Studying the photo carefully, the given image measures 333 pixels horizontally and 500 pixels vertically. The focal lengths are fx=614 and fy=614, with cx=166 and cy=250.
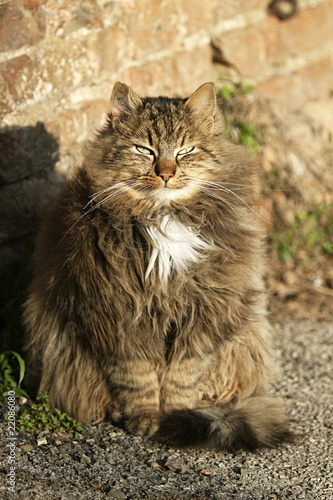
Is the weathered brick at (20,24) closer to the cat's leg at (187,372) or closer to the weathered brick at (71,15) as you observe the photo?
the weathered brick at (71,15)

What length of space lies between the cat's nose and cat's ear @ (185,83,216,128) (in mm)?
324

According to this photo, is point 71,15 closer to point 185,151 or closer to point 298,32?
point 185,151

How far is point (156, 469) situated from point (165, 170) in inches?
49.5

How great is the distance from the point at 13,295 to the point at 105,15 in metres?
1.77

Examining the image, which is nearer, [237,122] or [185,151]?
[185,151]

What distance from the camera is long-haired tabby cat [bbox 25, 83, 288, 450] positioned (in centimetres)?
266

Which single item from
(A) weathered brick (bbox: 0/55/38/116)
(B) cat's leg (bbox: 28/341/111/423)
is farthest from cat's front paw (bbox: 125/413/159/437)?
(A) weathered brick (bbox: 0/55/38/116)

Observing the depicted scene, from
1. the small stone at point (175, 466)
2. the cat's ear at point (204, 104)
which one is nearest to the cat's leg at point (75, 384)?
the small stone at point (175, 466)

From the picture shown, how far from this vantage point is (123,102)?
277 centimetres

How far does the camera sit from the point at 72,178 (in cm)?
290

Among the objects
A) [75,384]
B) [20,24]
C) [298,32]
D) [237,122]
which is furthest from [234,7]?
[75,384]

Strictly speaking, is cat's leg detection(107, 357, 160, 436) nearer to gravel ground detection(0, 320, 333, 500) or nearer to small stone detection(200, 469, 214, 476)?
gravel ground detection(0, 320, 333, 500)

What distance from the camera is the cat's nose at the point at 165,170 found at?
8.56 feet

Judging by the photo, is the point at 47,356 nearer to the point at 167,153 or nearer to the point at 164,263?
the point at 164,263
